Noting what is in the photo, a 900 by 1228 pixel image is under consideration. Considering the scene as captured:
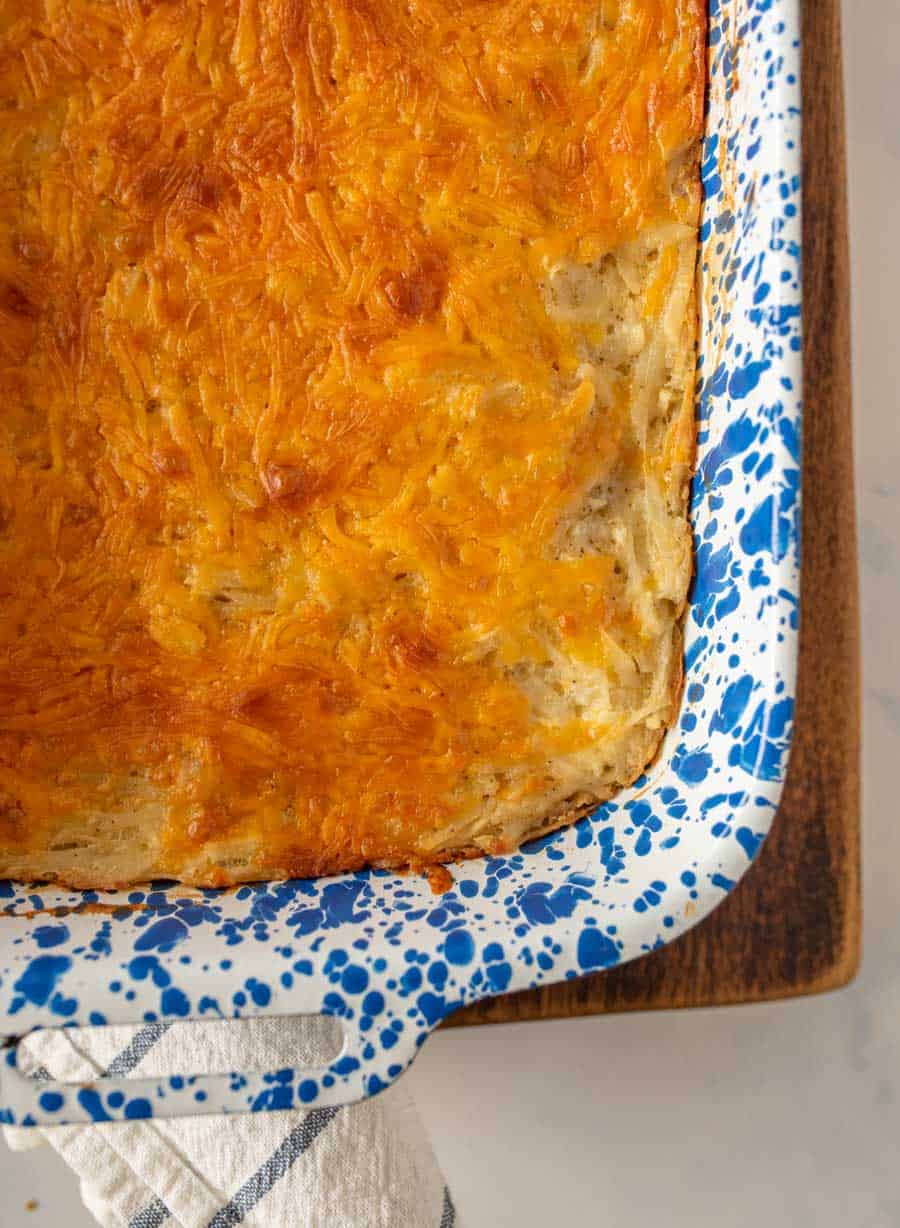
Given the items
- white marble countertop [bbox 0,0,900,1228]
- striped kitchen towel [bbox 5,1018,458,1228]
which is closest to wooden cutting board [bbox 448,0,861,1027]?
striped kitchen towel [bbox 5,1018,458,1228]

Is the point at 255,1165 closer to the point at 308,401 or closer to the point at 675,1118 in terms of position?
the point at 675,1118

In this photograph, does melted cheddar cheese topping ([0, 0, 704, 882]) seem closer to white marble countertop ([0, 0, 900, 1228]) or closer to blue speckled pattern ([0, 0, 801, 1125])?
blue speckled pattern ([0, 0, 801, 1125])

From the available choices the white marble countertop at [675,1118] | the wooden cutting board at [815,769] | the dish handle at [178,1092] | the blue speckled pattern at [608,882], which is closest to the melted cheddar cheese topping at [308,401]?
the blue speckled pattern at [608,882]

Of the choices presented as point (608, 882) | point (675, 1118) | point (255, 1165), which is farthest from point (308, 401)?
point (675, 1118)

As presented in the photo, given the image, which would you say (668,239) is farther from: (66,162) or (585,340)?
(66,162)

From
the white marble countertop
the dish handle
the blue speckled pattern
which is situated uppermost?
the blue speckled pattern

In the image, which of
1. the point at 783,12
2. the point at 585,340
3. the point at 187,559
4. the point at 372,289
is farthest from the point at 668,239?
the point at 187,559

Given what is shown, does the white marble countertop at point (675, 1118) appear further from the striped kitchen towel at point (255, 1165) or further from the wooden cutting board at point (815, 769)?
the wooden cutting board at point (815, 769)
